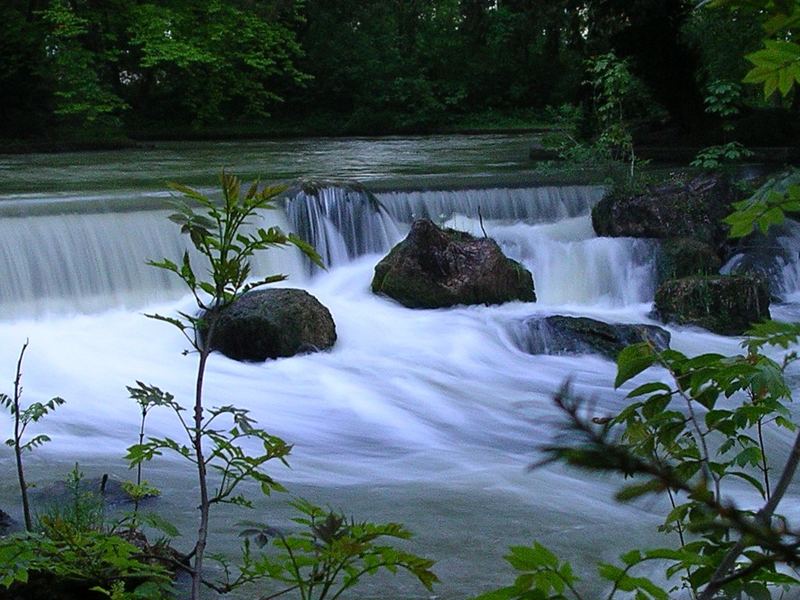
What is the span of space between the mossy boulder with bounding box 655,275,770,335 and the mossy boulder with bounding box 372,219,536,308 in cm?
155

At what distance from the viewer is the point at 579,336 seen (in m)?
9.55

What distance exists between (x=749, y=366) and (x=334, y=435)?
5.34m

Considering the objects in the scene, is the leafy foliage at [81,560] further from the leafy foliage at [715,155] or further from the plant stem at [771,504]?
the leafy foliage at [715,155]

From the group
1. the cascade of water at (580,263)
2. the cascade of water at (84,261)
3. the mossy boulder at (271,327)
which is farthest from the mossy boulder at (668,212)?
the mossy boulder at (271,327)

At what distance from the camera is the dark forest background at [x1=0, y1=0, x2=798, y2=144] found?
16.6 m

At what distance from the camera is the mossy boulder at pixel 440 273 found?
10680 mm

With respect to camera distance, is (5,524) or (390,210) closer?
(5,524)

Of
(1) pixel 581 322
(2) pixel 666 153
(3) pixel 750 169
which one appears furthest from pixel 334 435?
(2) pixel 666 153

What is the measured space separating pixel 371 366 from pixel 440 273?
1984mm

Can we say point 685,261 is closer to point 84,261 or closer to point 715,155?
point 715,155

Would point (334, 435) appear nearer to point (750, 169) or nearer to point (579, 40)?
point (750, 169)

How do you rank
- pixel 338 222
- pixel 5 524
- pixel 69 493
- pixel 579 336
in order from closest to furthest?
pixel 5 524 < pixel 69 493 < pixel 579 336 < pixel 338 222

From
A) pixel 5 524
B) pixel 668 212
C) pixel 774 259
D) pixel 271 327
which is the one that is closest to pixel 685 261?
pixel 668 212

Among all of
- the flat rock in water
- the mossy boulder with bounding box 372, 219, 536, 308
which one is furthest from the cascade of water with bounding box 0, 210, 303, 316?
the flat rock in water
